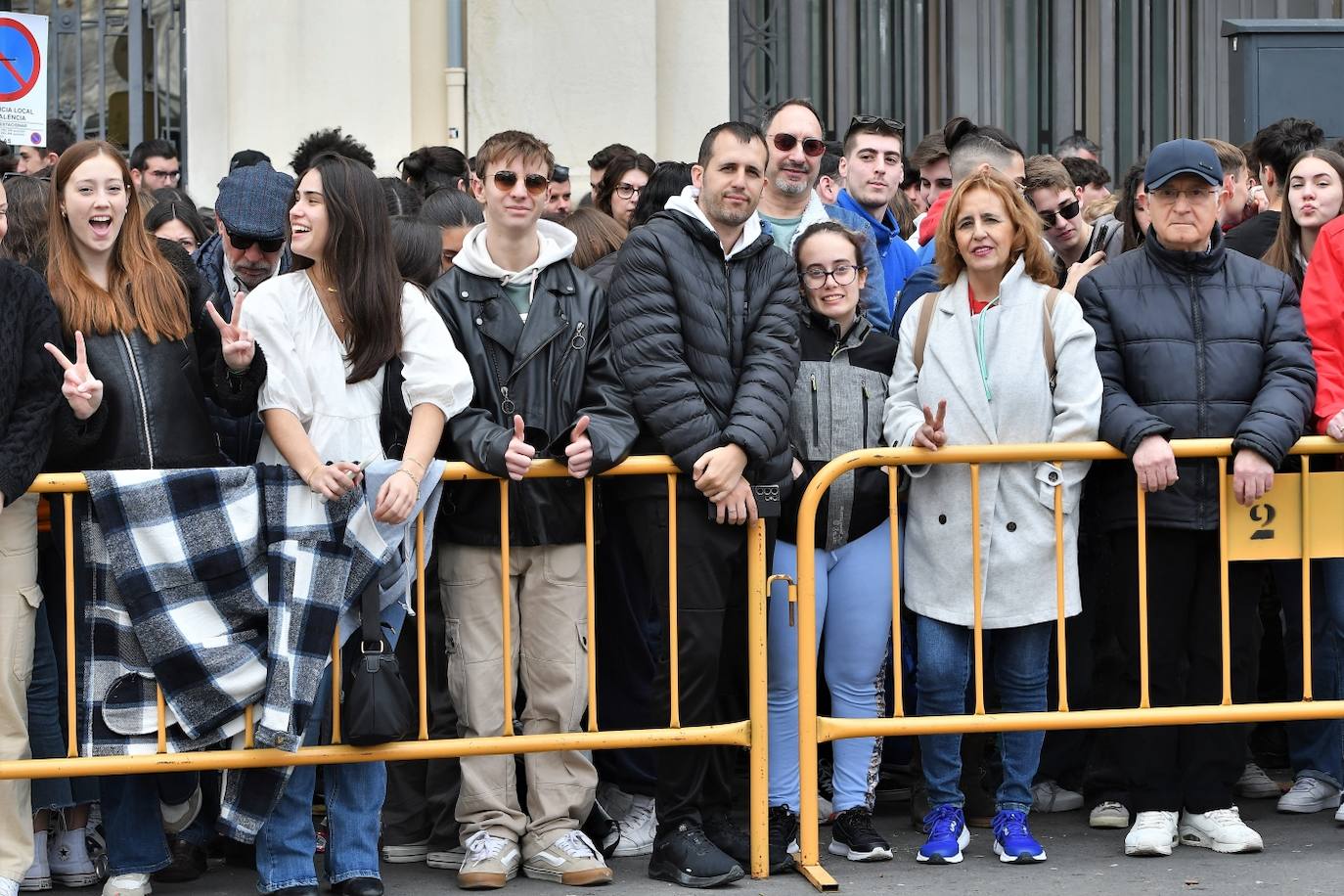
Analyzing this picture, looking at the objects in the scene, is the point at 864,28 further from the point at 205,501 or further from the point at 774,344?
the point at 205,501

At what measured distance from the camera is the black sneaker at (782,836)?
20.0 feet

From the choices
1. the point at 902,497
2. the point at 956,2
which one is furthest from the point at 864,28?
the point at 902,497

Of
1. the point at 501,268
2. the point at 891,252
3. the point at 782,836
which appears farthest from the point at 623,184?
the point at 782,836

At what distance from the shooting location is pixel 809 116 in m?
6.87

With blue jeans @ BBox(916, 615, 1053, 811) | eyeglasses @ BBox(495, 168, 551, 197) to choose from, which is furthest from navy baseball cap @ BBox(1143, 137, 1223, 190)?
eyeglasses @ BBox(495, 168, 551, 197)

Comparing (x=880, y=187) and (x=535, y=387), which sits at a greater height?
(x=880, y=187)

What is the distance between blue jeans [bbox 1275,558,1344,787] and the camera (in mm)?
6645

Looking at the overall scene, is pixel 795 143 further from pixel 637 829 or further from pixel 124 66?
pixel 124 66

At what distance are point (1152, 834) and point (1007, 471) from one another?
1.27m

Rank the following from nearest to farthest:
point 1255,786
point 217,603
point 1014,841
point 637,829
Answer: point 217,603
point 1014,841
point 637,829
point 1255,786

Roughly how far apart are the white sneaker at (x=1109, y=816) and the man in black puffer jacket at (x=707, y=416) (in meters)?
1.32

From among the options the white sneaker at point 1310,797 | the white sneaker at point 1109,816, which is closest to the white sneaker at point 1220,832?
the white sneaker at point 1109,816

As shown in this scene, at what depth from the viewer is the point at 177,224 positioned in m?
7.52

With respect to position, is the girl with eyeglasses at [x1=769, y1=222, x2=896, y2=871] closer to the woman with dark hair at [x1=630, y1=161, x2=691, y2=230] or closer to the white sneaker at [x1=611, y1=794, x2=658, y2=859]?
the white sneaker at [x1=611, y1=794, x2=658, y2=859]
